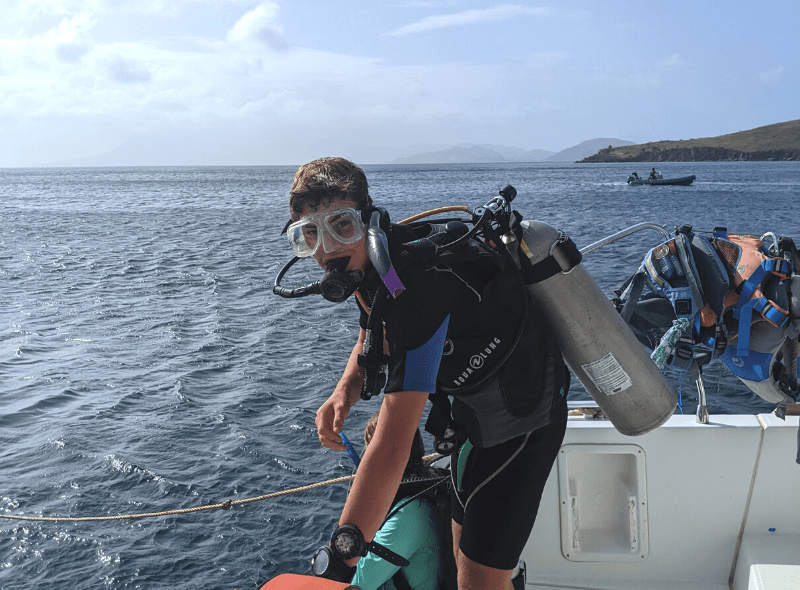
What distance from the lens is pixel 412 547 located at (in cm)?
285

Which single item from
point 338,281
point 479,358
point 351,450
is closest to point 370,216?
point 338,281

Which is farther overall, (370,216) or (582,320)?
(582,320)

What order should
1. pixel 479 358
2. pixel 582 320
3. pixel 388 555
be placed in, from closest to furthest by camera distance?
1. pixel 479 358
2. pixel 582 320
3. pixel 388 555

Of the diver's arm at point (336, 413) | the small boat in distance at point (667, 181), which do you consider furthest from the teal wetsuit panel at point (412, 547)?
the small boat in distance at point (667, 181)

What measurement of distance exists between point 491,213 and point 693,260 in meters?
2.49

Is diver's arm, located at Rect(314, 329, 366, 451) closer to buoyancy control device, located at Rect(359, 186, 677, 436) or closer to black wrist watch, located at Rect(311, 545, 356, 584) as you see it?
buoyancy control device, located at Rect(359, 186, 677, 436)

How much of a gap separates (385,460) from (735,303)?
3.19 m

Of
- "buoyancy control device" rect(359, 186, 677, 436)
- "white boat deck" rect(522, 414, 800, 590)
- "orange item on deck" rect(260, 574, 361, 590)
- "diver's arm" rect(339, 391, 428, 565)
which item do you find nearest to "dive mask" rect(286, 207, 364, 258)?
"buoyancy control device" rect(359, 186, 677, 436)

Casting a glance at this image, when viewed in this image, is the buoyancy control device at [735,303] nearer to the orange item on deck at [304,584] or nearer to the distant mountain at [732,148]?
the orange item on deck at [304,584]

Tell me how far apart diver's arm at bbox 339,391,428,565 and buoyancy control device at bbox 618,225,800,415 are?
115 inches

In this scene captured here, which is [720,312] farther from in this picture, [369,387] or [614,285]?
[614,285]

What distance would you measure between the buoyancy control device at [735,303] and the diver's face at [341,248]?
9.28ft

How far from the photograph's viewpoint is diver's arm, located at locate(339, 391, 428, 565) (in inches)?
75.6

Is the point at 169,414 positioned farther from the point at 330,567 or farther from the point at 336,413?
the point at 330,567
